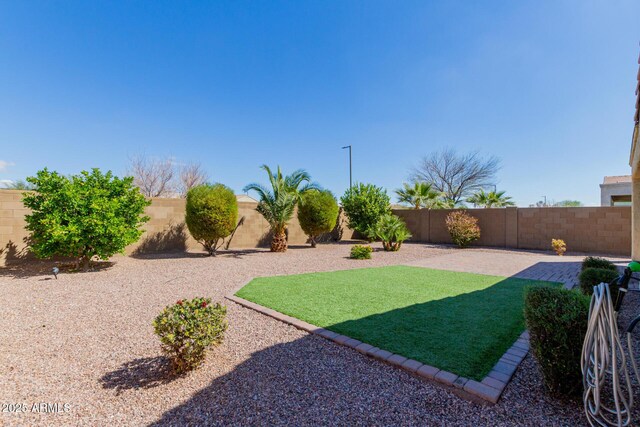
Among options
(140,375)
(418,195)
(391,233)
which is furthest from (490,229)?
(140,375)

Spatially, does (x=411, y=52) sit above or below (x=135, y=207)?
above

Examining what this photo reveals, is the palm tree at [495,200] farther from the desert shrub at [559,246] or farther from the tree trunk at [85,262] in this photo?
the tree trunk at [85,262]

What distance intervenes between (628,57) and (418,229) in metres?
10.4

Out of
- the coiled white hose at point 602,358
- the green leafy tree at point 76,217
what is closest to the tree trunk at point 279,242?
the green leafy tree at point 76,217

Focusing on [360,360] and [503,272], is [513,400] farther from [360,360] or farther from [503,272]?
[503,272]

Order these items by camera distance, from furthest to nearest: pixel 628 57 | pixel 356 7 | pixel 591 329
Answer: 1. pixel 356 7
2. pixel 628 57
3. pixel 591 329

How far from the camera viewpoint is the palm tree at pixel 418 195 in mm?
17156

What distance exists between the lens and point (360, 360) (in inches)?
113

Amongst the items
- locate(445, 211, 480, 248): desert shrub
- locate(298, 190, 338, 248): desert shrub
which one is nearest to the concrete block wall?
locate(445, 211, 480, 248): desert shrub

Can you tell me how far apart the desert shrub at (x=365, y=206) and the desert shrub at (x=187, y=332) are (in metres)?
12.3

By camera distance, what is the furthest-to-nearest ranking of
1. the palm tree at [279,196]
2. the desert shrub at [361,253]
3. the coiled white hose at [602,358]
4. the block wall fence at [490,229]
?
the palm tree at [279,196] → the desert shrub at [361,253] → the block wall fence at [490,229] → the coiled white hose at [602,358]

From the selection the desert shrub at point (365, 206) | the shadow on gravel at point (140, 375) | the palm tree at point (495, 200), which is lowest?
the shadow on gravel at point (140, 375)

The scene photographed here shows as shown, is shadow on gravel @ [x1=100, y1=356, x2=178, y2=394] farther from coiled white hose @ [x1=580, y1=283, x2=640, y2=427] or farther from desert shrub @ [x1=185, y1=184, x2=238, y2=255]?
desert shrub @ [x1=185, y1=184, x2=238, y2=255]

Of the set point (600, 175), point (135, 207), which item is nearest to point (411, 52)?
point (135, 207)
